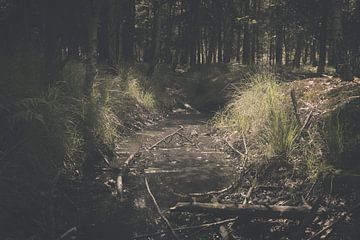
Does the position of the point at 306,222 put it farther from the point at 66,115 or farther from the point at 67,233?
the point at 66,115

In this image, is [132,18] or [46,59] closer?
[46,59]

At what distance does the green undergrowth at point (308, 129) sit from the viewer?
21.4 ft

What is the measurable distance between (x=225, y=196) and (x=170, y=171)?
191cm

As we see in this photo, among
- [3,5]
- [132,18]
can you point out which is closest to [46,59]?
[3,5]

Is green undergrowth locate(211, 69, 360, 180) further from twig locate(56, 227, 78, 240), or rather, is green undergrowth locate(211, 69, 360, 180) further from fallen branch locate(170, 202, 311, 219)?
twig locate(56, 227, 78, 240)

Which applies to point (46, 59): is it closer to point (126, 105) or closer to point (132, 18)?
point (126, 105)

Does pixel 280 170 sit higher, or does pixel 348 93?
pixel 348 93

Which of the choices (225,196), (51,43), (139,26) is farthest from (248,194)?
(139,26)

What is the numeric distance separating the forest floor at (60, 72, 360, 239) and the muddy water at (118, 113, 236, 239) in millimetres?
15

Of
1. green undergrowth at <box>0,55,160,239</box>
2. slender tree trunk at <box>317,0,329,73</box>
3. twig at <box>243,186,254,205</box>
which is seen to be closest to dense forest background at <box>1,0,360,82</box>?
slender tree trunk at <box>317,0,329,73</box>

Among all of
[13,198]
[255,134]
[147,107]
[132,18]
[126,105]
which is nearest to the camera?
[13,198]

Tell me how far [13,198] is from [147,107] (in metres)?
10.0

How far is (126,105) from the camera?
13172mm

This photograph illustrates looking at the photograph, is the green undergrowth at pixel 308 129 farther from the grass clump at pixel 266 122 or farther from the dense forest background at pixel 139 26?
the dense forest background at pixel 139 26
